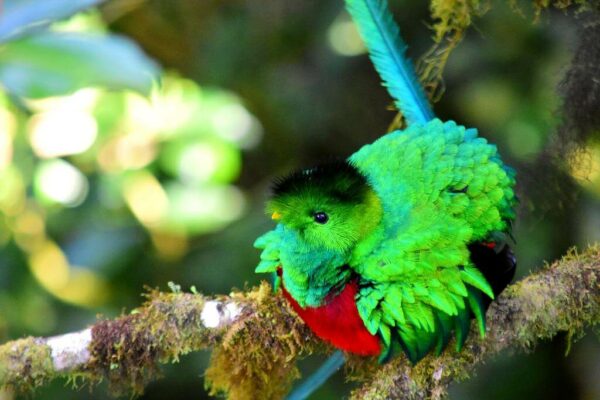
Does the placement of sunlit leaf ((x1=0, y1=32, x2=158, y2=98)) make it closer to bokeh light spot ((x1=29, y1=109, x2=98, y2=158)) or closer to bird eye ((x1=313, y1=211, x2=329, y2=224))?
bird eye ((x1=313, y1=211, x2=329, y2=224))

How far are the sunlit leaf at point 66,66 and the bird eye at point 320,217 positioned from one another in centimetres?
70

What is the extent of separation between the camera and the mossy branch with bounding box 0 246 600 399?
188cm

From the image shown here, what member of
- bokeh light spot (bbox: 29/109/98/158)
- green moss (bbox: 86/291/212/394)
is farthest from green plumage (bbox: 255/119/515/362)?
bokeh light spot (bbox: 29/109/98/158)

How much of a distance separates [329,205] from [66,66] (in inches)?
35.1

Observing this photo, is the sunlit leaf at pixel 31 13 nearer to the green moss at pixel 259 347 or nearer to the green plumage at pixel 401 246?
the green plumage at pixel 401 246

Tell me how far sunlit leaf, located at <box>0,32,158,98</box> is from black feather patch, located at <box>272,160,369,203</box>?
0.65 meters

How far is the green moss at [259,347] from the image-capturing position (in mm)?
2014

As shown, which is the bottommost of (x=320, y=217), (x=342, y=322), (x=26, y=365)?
(x=26, y=365)

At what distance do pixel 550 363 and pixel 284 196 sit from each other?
188cm

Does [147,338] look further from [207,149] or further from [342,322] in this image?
[207,149]

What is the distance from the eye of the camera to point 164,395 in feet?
11.6

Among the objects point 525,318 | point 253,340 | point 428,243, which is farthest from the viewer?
point 253,340

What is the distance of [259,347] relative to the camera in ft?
6.66

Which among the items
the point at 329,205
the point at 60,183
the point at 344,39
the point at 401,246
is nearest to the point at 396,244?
the point at 401,246
